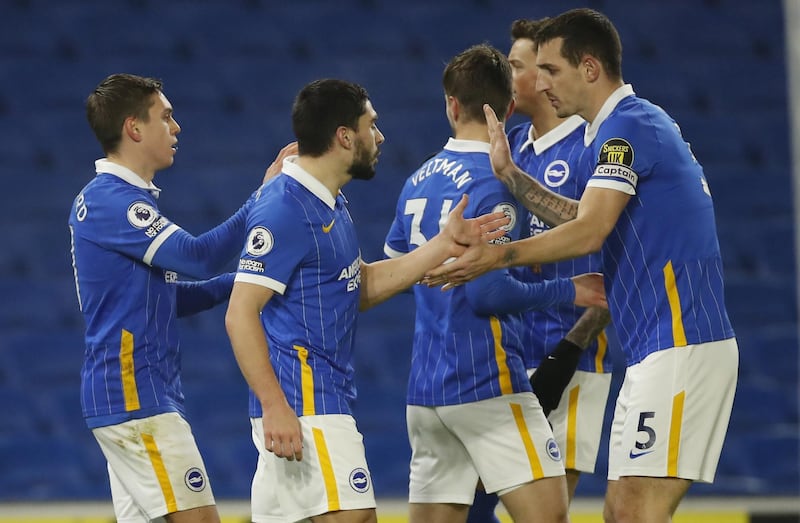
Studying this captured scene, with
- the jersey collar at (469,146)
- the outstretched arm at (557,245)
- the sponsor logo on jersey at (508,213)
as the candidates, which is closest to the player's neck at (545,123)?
the jersey collar at (469,146)

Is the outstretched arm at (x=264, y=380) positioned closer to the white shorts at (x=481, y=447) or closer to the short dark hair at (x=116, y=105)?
the white shorts at (x=481, y=447)

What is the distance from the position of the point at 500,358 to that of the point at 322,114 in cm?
98

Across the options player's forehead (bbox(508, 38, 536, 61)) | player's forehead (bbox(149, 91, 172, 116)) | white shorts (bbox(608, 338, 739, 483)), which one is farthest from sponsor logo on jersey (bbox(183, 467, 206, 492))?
player's forehead (bbox(508, 38, 536, 61))

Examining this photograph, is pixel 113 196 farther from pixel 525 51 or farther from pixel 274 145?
pixel 274 145

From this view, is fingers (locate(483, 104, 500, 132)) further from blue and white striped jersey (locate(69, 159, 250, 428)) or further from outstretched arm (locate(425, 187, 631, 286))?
blue and white striped jersey (locate(69, 159, 250, 428))

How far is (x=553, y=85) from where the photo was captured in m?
3.70

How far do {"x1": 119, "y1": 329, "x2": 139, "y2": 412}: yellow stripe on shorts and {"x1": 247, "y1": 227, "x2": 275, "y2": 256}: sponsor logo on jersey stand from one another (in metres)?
0.60

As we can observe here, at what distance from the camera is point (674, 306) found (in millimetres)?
3426

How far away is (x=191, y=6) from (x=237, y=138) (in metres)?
1.14

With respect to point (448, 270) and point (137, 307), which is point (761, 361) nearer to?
point (448, 270)

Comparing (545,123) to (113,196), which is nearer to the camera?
(113,196)

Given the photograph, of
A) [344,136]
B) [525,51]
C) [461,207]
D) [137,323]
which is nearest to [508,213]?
[461,207]

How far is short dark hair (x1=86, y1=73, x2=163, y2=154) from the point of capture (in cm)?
381

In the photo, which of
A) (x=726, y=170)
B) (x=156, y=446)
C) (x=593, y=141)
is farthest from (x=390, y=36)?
(x=156, y=446)
